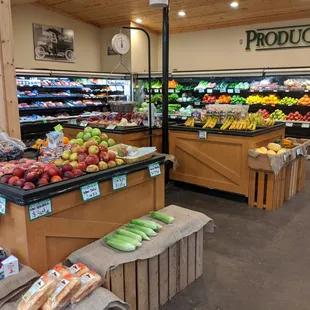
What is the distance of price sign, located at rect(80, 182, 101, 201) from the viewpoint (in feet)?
7.17

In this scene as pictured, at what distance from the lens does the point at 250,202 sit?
4.46m

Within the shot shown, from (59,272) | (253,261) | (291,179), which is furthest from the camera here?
(291,179)

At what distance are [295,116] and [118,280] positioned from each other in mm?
6372

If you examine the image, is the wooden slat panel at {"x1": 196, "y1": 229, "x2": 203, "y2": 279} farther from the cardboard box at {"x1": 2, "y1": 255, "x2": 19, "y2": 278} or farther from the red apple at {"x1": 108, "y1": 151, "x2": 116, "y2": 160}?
the cardboard box at {"x1": 2, "y1": 255, "x2": 19, "y2": 278}

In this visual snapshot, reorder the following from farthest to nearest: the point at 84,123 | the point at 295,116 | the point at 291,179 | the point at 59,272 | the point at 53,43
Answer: the point at 53,43 < the point at 295,116 < the point at 84,123 < the point at 291,179 < the point at 59,272

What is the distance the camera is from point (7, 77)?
2.90 metres

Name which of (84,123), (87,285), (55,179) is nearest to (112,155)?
(55,179)

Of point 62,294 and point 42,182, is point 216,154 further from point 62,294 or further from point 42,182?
point 62,294

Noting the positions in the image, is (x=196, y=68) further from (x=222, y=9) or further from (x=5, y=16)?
(x=5, y=16)

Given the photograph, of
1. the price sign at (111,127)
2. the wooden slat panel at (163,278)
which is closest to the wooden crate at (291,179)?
the price sign at (111,127)

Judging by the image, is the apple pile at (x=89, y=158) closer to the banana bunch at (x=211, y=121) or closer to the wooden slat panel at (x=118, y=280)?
the wooden slat panel at (x=118, y=280)

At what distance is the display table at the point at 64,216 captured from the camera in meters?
1.95

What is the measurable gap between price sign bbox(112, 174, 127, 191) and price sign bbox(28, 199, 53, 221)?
1.71ft

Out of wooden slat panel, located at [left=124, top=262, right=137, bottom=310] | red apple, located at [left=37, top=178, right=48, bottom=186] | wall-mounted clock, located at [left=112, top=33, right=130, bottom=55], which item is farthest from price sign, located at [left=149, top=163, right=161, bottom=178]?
wall-mounted clock, located at [left=112, top=33, right=130, bottom=55]
